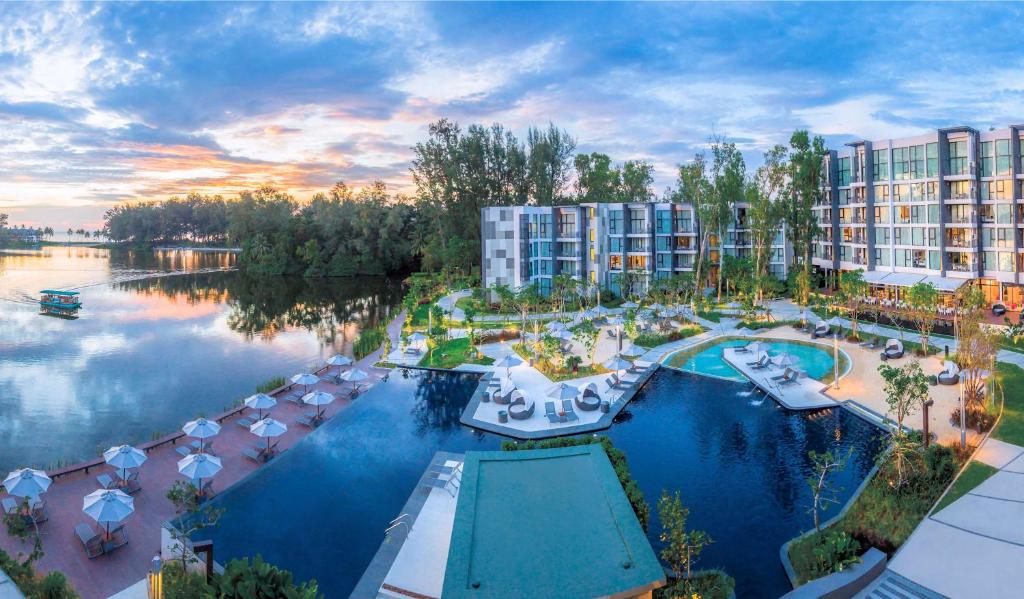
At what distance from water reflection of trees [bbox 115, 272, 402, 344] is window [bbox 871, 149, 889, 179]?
39576 millimetres

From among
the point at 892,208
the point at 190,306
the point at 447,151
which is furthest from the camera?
the point at 447,151

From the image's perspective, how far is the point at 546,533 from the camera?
12312mm

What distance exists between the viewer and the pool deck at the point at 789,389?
25312 mm

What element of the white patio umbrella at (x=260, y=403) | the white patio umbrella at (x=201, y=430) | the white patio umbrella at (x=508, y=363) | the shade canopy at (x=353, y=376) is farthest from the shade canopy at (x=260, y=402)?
the white patio umbrella at (x=508, y=363)

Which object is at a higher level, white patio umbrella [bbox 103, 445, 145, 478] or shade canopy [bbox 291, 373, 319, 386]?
shade canopy [bbox 291, 373, 319, 386]

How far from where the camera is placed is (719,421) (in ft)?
78.6

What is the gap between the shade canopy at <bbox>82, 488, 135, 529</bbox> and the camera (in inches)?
590

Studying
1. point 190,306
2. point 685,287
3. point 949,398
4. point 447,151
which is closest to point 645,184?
point 447,151

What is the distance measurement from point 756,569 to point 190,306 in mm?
59531

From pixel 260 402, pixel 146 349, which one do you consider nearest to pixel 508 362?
pixel 260 402

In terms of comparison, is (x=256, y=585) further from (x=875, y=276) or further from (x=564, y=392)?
(x=875, y=276)

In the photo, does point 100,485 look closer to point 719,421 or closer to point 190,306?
point 719,421

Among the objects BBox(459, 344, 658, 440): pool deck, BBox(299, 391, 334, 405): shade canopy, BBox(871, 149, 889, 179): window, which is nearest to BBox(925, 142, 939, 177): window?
BBox(871, 149, 889, 179): window

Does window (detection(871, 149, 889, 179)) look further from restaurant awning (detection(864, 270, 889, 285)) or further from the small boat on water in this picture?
the small boat on water
